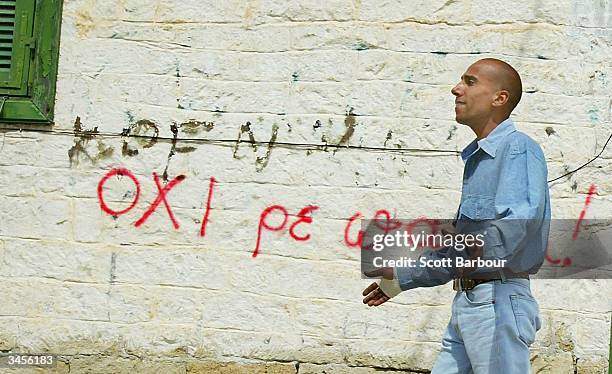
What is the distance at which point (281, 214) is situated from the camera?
4.98m

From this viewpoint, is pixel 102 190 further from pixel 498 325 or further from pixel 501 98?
pixel 498 325

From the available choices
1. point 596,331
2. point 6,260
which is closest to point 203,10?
point 6,260

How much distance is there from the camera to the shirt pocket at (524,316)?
3404mm

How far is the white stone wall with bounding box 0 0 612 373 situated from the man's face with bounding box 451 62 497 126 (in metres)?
1.08

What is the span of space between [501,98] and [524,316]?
0.98 metres

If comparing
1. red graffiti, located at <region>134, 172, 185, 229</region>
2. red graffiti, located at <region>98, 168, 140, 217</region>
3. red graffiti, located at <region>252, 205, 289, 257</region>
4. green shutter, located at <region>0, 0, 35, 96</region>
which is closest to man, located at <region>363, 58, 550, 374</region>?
red graffiti, located at <region>252, 205, 289, 257</region>

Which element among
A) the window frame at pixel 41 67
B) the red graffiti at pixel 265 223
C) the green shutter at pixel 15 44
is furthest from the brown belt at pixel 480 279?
the green shutter at pixel 15 44

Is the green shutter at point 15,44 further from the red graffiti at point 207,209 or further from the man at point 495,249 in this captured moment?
the man at point 495,249

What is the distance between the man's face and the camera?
379cm

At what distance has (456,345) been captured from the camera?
3656mm

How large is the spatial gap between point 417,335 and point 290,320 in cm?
72

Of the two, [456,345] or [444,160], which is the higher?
[444,160]

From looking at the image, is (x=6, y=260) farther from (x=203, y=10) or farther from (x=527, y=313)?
(x=527, y=313)

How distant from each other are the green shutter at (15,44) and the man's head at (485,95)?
2676 millimetres
